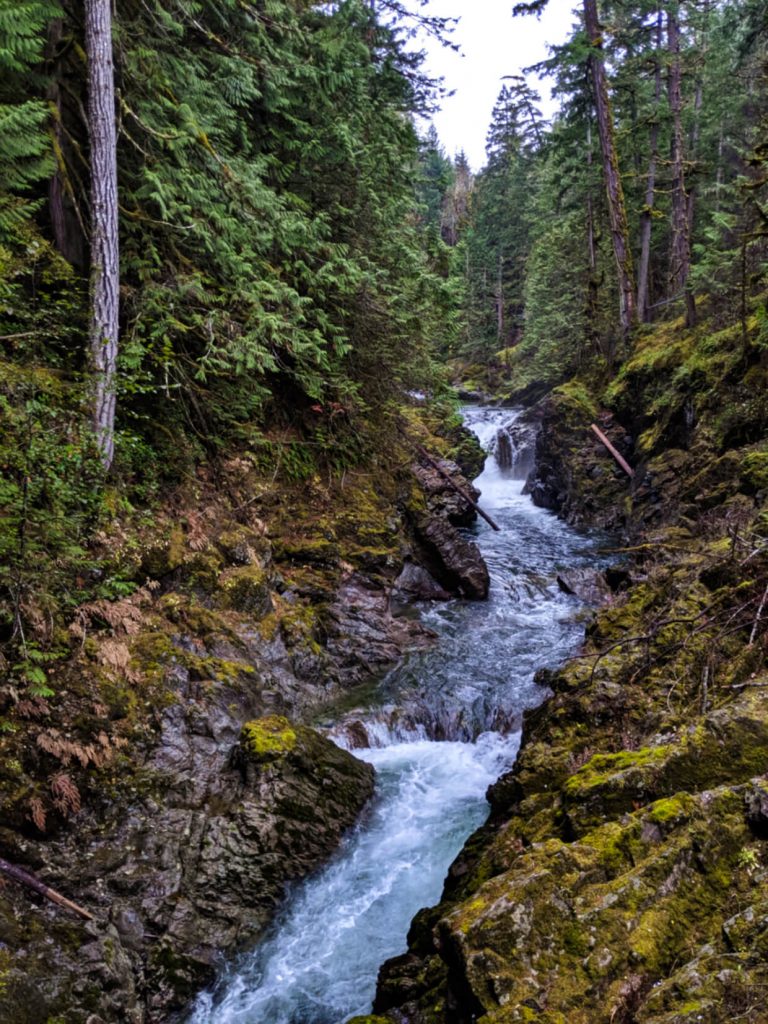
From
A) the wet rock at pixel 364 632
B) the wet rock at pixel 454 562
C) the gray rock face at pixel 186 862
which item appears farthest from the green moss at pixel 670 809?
the wet rock at pixel 454 562

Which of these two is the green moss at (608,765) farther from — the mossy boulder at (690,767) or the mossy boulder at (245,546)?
the mossy boulder at (245,546)

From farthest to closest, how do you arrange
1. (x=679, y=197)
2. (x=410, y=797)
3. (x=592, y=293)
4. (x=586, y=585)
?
(x=592, y=293)
(x=679, y=197)
(x=586, y=585)
(x=410, y=797)

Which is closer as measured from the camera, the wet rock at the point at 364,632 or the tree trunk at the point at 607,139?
the wet rock at the point at 364,632

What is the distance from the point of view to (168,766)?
627cm

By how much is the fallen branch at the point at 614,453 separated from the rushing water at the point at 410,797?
621 centimetres

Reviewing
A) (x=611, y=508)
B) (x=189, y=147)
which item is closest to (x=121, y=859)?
(x=189, y=147)

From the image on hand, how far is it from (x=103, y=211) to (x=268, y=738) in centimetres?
695

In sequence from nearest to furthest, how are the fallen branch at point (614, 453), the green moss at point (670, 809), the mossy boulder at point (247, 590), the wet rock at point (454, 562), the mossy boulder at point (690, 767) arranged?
the green moss at point (670, 809) < the mossy boulder at point (690, 767) < the mossy boulder at point (247, 590) < the wet rock at point (454, 562) < the fallen branch at point (614, 453)

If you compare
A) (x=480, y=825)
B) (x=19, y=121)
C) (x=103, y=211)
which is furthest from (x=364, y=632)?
(x=19, y=121)

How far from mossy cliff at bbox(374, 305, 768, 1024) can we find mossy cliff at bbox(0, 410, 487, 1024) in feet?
6.50

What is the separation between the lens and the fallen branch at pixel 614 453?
1893 cm

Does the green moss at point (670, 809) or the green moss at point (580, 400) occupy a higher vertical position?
the green moss at point (580, 400)

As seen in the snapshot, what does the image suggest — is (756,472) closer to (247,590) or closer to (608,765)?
(608,765)

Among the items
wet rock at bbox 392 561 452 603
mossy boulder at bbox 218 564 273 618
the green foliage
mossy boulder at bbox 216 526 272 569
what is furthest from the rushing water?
the green foliage
